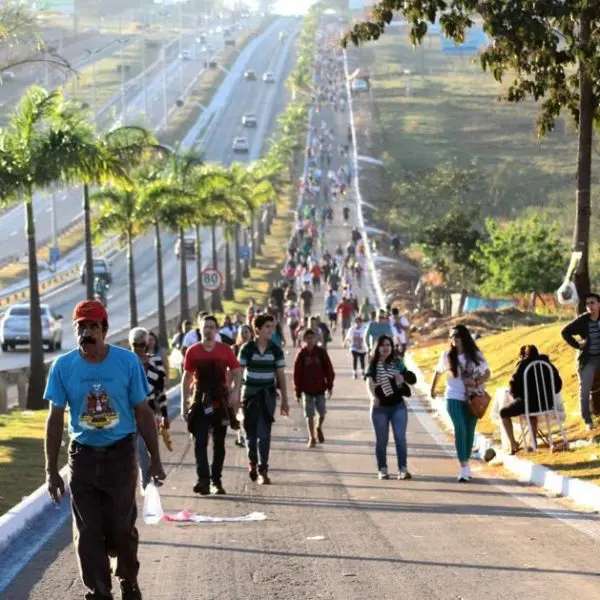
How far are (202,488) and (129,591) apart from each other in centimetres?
Answer: 690

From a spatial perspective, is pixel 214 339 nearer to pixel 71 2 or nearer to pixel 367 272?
pixel 367 272

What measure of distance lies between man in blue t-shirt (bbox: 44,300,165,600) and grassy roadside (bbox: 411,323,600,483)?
751cm

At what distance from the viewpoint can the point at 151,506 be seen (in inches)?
484

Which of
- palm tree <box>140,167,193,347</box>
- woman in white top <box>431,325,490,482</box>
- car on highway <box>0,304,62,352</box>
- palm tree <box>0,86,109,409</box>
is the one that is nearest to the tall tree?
woman in white top <box>431,325,490,482</box>

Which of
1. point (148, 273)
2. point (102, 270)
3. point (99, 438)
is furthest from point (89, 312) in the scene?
point (148, 273)

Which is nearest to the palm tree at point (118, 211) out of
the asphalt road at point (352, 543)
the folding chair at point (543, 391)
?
the asphalt road at point (352, 543)

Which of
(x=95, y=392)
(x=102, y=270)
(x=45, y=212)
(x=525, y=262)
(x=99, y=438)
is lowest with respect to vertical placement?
(x=45, y=212)

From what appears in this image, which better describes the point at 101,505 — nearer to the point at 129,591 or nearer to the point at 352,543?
the point at 129,591

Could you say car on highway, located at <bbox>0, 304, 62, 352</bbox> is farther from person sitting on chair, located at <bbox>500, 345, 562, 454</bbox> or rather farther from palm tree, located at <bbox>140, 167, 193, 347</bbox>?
person sitting on chair, located at <bbox>500, 345, 562, 454</bbox>

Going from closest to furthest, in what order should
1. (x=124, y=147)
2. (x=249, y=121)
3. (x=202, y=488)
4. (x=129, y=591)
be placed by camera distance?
(x=129, y=591)
(x=202, y=488)
(x=124, y=147)
(x=249, y=121)

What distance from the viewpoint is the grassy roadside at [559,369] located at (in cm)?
1723

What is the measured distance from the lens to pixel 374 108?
163375mm

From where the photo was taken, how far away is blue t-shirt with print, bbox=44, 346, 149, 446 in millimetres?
8898

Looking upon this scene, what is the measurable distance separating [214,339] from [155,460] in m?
6.86
